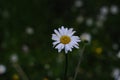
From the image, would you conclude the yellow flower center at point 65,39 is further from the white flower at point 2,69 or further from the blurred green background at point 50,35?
the white flower at point 2,69

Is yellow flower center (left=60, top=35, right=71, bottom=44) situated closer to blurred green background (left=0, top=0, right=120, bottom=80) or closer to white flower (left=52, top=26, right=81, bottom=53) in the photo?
white flower (left=52, top=26, right=81, bottom=53)

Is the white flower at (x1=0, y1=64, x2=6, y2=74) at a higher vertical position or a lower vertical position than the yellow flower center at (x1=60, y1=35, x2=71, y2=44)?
higher

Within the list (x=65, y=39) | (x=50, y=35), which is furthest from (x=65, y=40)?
(x=50, y=35)

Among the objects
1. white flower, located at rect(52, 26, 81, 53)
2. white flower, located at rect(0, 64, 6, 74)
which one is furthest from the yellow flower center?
white flower, located at rect(0, 64, 6, 74)

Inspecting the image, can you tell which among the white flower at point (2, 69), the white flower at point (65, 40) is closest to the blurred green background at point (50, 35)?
the white flower at point (2, 69)

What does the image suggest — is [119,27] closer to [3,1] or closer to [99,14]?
[99,14]

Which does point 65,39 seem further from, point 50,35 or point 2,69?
point 50,35

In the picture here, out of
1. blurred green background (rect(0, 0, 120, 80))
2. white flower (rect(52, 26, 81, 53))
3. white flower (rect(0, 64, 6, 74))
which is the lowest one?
white flower (rect(52, 26, 81, 53))

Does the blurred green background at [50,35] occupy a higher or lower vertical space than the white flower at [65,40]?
higher

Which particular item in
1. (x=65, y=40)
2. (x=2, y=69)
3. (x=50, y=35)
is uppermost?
(x=50, y=35)
